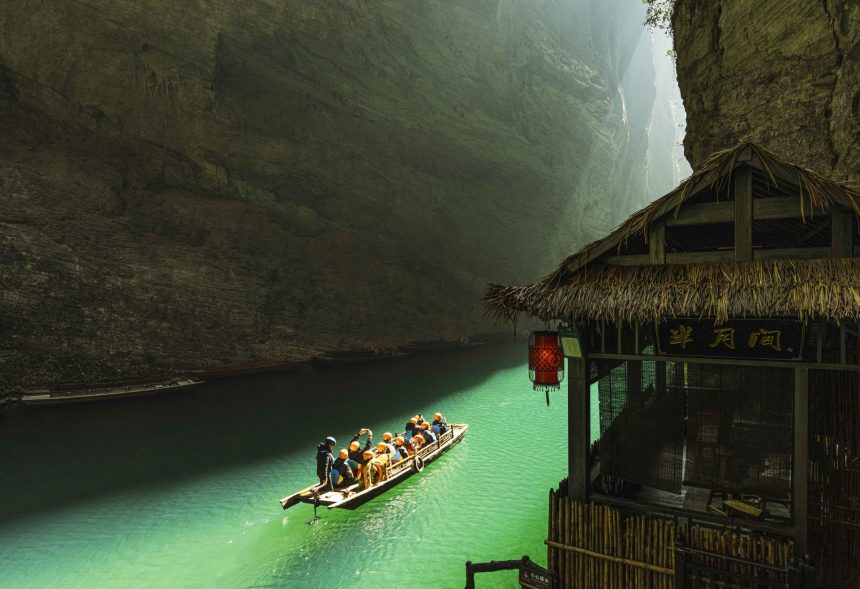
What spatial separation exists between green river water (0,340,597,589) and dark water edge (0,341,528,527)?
0.26 ft

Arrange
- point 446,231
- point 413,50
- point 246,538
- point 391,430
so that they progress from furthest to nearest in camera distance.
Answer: point 446,231
point 413,50
point 391,430
point 246,538

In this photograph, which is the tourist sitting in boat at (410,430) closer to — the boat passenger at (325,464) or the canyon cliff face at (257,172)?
the boat passenger at (325,464)

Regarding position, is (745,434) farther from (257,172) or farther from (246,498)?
(257,172)

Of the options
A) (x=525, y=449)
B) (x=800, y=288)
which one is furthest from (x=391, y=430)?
(x=800, y=288)

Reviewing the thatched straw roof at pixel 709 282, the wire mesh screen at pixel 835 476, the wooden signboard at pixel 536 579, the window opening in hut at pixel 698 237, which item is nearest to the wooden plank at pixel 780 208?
the thatched straw roof at pixel 709 282

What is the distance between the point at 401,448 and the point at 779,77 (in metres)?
15.1

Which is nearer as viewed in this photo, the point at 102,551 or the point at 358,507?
the point at 102,551

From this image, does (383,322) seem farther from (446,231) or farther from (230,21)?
(230,21)

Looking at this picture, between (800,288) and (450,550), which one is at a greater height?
(800,288)

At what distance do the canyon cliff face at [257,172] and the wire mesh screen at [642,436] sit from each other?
23.4 metres

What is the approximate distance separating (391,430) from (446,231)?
77.7 feet

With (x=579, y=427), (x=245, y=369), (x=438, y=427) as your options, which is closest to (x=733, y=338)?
(x=579, y=427)

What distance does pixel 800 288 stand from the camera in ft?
15.5

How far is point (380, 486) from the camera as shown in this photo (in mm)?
11109
